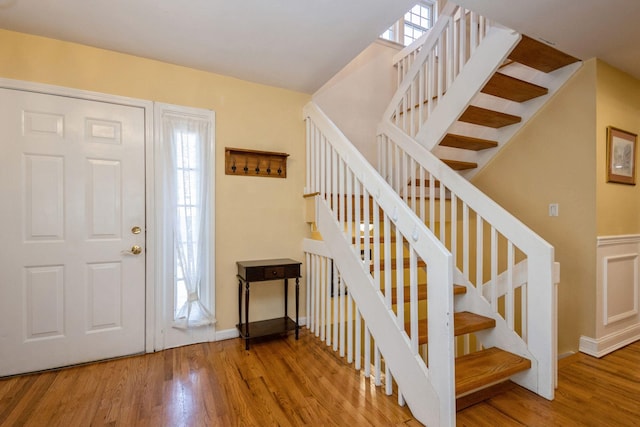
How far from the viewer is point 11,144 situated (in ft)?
6.99

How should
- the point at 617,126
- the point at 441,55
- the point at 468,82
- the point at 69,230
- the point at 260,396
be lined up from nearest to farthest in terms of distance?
the point at 260,396
the point at 69,230
the point at 468,82
the point at 617,126
the point at 441,55

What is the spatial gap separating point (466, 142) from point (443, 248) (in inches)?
68.3

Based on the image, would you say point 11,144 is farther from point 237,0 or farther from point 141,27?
point 237,0

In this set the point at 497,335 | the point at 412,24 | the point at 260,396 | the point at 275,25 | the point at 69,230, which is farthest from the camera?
the point at 412,24

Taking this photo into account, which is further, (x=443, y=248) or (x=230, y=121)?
(x=230, y=121)

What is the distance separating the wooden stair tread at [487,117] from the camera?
8.43 feet

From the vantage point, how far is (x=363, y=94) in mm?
3693

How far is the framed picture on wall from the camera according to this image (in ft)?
8.14

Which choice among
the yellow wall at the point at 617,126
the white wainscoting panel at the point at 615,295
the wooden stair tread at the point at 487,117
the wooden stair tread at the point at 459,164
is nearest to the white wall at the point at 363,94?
the wooden stair tread at the point at 459,164

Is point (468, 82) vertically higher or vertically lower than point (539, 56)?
lower

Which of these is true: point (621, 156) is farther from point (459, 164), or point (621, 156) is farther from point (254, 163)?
point (254, 163)

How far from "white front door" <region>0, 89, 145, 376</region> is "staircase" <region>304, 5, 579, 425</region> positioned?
1.50m

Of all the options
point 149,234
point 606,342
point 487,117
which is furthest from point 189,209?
point 606,342

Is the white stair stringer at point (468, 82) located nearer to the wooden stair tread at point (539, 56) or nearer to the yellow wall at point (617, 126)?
the wooden stair tread at point (539, 56)
